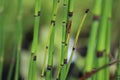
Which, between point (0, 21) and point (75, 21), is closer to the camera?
point (0, 21)

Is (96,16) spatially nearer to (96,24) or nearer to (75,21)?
(96,24)

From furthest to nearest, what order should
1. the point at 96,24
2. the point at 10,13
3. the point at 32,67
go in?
the point at 10,13
the point at 32,67
the point at 96,24

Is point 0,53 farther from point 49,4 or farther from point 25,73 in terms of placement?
point 49,4

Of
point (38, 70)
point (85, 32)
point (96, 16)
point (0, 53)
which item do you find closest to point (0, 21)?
point (0, 53)

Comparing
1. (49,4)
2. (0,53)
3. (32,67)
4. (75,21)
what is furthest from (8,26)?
(32,67)

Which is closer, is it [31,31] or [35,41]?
[35,41]

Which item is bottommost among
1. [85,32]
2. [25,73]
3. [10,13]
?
[25,73]

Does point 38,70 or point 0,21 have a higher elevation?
point 0,21

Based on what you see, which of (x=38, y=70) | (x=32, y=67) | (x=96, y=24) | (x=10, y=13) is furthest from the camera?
(x=10, y=13)

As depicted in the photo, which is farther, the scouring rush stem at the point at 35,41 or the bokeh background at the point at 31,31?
the bokeh background at the point at 31,31

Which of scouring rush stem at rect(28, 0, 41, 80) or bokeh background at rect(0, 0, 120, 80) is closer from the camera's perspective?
scouring rush stem at rect(28, 0, 41, 80)
